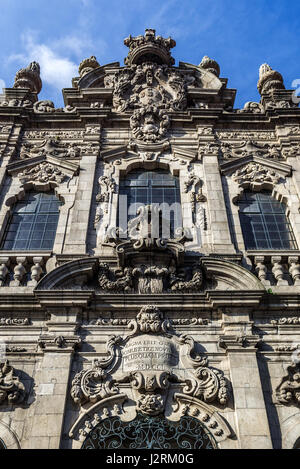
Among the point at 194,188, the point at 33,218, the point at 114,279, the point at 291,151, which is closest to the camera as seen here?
the point at 114,279

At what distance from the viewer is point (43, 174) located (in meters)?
13.1

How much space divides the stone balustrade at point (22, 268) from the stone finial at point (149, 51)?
975 cm

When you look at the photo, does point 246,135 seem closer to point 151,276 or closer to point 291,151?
point 291,151

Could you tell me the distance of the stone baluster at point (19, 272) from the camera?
32.8 feet

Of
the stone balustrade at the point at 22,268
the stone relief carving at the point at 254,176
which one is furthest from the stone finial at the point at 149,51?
the stone balustrade at the point at 22,268

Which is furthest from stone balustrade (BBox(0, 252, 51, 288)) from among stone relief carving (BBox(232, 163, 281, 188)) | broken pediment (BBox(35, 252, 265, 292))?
stone relief carving (BBox(232, 163, 281, 188))

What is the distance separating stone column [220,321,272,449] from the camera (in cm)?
748

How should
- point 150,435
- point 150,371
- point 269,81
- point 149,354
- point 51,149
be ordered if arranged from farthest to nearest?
Answer: point 269,81
point 51,149
point 149,354
point 150,371
point 150,435

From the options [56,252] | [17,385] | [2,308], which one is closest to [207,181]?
[56,252]

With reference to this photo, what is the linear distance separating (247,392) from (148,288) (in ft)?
9.50

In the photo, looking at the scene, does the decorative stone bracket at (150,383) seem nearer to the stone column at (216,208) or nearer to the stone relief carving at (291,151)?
the stone column at (216,208)

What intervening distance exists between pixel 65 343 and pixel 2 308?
1.63 metres

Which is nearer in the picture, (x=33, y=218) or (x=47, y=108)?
(x=33, y=218)

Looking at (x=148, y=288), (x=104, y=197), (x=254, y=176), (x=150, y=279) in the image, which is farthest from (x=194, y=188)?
(x=148, y=288)
